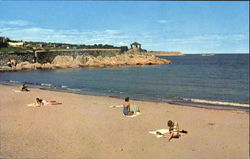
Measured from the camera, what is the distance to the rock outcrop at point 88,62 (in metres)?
74.1

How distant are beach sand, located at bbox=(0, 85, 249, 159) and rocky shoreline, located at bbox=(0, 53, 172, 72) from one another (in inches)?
2292

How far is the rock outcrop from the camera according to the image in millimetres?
74062

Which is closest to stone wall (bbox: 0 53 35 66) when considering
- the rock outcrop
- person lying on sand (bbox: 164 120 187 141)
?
the rock outcrop

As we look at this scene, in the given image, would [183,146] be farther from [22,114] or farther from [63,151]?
[22,114]

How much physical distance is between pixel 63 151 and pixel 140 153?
2.16 metres

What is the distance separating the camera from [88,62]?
285ft

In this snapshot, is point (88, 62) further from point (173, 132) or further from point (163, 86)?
point (173, 132)

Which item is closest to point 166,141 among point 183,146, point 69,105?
point 183,146

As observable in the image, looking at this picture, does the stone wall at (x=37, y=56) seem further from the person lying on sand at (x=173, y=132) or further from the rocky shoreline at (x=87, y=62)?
the person lying on sand at (x=173, y=132)

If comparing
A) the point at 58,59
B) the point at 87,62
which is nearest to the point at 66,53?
the point at 58,59

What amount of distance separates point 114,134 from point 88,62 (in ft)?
253

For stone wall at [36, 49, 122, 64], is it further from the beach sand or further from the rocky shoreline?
the beach sand

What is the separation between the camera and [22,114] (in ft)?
47.2

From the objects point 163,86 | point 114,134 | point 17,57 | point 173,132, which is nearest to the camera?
point 173,132
